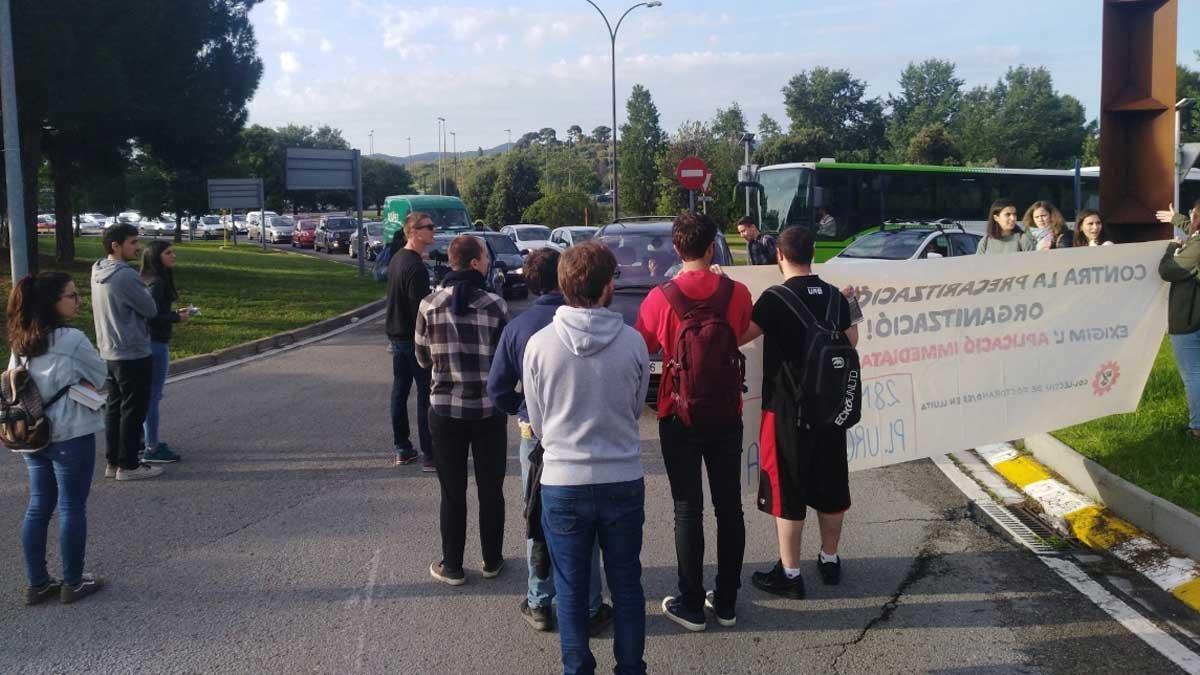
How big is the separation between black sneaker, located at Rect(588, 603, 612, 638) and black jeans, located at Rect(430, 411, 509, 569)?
81cm

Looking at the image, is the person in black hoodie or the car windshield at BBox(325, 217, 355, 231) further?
the car windshield at BBox(325, 217, 355, 231)

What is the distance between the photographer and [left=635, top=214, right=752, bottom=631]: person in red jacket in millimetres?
4609

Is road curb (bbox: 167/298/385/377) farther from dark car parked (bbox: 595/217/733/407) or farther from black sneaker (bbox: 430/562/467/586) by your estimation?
black sneaker (bbox: 430/562/467/586)

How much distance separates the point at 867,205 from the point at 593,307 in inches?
959

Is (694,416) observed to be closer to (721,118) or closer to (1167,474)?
(1167,474)

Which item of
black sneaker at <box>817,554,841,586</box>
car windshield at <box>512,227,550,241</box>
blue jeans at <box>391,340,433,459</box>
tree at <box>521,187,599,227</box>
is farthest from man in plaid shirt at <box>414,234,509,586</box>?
tree at <box>521,187,599,227</box>

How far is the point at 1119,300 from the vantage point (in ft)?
24.5

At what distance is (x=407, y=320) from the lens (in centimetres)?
792

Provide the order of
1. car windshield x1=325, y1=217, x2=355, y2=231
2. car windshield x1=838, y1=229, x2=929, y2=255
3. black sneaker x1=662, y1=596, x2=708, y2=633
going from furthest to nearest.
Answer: car windshield x1=325, y1=217, x2=355, y2=231 → car windshield x1=838, y1=229, x2=929, y2=255 → black sneaker x1=662, y1=596, x2=708, y2=633

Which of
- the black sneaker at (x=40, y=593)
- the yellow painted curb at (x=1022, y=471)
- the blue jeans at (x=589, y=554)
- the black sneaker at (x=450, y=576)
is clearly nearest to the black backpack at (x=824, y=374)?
the blue jeans at (x=589, y=554)

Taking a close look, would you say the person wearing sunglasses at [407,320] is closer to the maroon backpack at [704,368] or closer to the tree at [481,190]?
the maroon backpack at [704,368]

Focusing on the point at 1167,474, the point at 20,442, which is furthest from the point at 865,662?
the point at 20,442

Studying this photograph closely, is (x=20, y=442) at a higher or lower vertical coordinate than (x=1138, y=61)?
lower

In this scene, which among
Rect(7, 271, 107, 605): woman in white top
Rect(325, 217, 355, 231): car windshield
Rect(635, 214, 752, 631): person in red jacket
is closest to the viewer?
Rect(635, 214, 752, 631): person in red jacket
